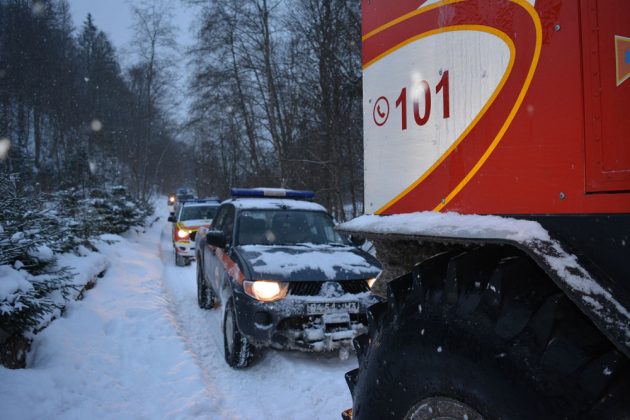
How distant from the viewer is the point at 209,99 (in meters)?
19.5

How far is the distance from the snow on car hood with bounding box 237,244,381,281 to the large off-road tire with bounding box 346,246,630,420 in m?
2.68

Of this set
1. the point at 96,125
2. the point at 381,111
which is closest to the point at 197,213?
the point at 381,111

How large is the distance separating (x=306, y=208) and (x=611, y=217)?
16.7 feet

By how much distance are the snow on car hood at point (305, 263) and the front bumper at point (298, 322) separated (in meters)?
0.26

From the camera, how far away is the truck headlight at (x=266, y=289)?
14.1 feet

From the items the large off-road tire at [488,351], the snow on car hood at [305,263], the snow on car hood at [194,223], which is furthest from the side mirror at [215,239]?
the snow on car hood at [194,223]

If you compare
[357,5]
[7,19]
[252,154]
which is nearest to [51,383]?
[357,5]

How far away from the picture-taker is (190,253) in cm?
1204

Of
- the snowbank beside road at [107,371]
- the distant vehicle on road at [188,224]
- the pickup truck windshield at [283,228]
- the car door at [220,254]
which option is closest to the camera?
the snowbank beside road at [107,371]

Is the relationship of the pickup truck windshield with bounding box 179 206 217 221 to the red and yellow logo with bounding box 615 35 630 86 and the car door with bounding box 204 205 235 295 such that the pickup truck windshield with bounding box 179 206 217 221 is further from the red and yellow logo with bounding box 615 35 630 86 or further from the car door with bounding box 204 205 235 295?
the red and yellow logo with bounding box 615 35 630 86

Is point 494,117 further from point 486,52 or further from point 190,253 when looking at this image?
point 190,253

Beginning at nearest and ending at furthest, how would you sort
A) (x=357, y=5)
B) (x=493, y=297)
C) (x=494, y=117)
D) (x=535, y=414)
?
(x=535, y=414)
(x=493, y=297)
(x=494, y=117)
(x=357, y=5)

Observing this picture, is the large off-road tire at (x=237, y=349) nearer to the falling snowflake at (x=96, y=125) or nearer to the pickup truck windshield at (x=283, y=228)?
the pickup truck windshield at (x=283, y=228)

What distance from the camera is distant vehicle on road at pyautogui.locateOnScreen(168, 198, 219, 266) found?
39.4ft
